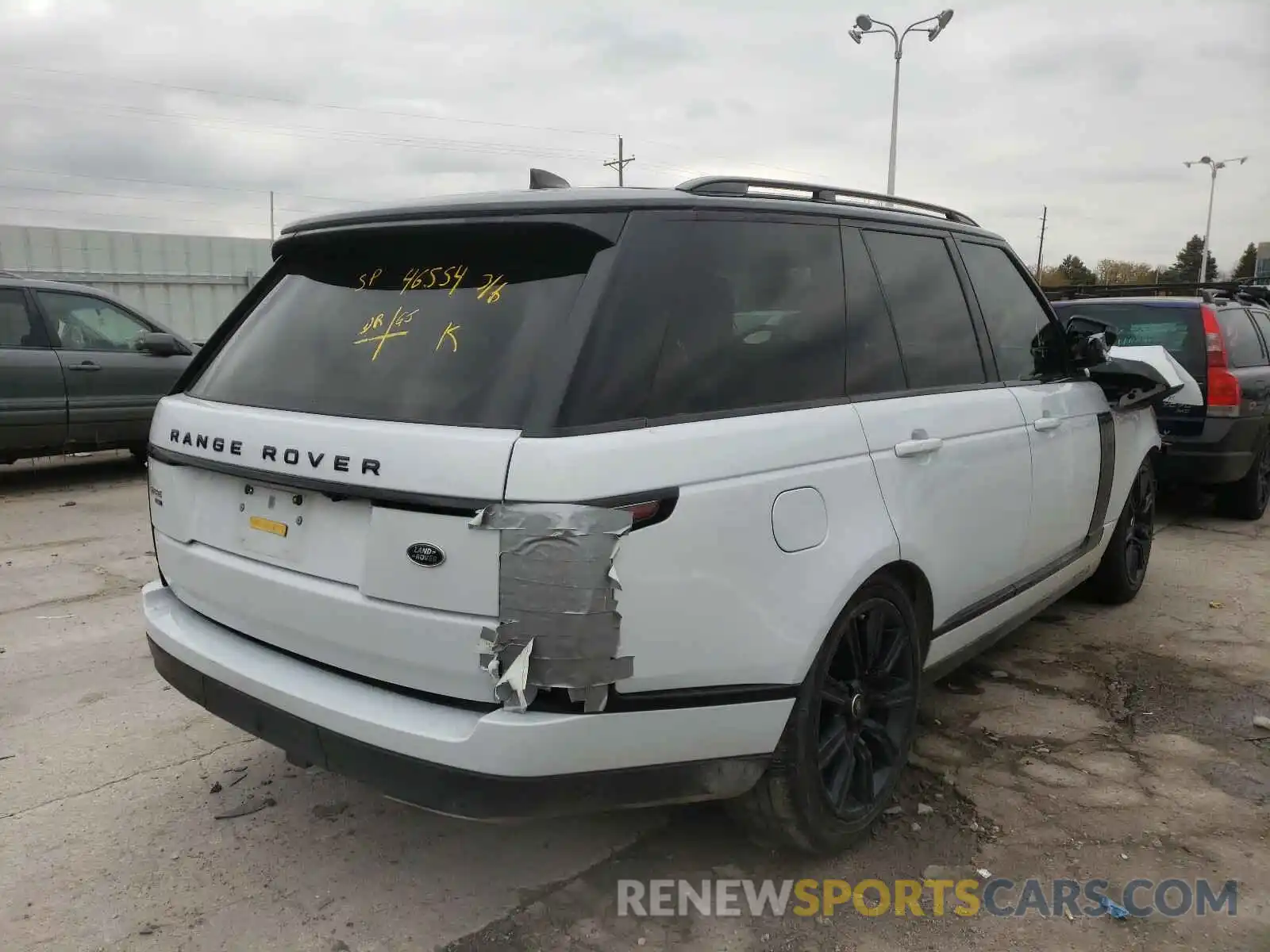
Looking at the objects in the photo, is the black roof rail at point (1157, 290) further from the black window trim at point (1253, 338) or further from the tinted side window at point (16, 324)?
the tinted side window at point (16, 324)

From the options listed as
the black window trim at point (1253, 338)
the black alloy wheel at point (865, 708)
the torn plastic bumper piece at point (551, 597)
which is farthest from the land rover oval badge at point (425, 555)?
the black window trim at point (1253, 338)

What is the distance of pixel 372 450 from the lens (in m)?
2.13

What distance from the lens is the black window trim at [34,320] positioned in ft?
26.0

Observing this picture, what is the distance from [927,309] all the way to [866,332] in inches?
19.2

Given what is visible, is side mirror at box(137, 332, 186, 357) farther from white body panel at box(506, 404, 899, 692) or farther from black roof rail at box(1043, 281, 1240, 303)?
white body panel at box(506, 404, 899, 692)

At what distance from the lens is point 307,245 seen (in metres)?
2.80

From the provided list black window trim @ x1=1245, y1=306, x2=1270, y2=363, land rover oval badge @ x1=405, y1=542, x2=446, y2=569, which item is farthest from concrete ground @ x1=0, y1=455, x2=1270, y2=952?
black window trim @ x1=1245, y1=306, x2=1270, y2=363

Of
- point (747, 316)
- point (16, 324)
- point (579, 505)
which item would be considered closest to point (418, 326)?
point (579, 505)

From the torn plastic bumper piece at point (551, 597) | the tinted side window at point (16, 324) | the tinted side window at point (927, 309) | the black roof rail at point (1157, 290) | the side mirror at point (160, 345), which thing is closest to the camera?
the torn plastic bumper piece at point (551, 597)

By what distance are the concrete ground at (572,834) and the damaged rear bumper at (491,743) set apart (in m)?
0.51

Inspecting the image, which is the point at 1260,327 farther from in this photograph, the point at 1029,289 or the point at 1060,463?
the point at 1060,463

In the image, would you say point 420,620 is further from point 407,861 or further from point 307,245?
point 307,245

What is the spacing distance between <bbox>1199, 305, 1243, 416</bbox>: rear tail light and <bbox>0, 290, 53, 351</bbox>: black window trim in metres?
9.34

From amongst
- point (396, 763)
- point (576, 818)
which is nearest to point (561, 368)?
point (396, 763)
